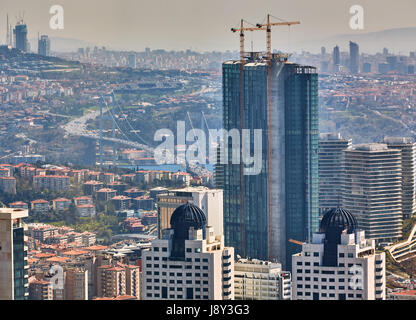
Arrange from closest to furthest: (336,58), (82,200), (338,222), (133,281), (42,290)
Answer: (338,222), (42,290), (133,281), (336,58), (82,200)

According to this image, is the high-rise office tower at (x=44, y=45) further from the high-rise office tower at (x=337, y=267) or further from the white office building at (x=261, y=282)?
the high-rise office tower at (x=337, y=267)

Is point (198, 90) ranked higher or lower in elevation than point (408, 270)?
higher

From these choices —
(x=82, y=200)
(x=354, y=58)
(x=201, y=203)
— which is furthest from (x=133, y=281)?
(x=82, y=200)

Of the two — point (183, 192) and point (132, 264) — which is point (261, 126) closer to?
point (183, 192)

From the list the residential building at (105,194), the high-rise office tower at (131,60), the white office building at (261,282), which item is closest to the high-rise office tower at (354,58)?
the white office building at (261,282)

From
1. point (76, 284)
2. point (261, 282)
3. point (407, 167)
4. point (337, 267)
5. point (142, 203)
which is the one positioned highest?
point (407, 167)

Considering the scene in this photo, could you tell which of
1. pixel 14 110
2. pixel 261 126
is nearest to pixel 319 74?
pixel 261 126

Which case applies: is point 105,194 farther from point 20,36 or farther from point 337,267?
point 337,267
